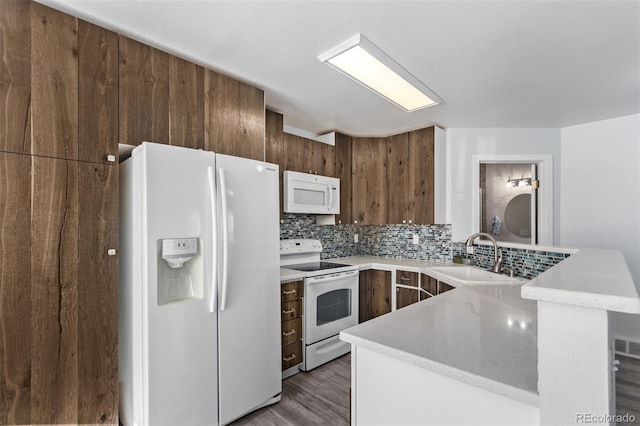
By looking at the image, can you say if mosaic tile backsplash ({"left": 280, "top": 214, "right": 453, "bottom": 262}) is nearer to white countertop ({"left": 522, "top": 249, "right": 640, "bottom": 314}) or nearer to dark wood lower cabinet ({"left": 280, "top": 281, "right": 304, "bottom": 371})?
dark wood lower cabinet ({"left": 280, "top": 281, "right": 304, "bottom": 371})

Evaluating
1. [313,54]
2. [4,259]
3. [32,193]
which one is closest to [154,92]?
[32,193]

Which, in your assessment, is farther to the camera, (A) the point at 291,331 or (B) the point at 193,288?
(A) the point at 291,331

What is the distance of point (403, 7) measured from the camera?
147 centimetres

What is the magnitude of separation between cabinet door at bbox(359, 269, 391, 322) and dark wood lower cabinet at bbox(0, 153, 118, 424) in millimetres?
2416

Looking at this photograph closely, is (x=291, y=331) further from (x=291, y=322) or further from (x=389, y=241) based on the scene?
(x=389, y=241)

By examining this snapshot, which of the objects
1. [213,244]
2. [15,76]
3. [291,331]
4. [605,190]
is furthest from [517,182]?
[15,76]

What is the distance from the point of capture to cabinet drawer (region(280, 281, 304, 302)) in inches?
98.8

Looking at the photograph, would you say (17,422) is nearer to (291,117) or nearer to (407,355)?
(407,355)

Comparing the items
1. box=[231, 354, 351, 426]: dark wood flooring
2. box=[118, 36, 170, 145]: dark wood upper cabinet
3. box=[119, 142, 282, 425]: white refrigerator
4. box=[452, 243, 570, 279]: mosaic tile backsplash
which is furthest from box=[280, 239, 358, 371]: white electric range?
box=[118, 36, 170, 145]: dark wood upper cabinet

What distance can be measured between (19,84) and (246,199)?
1.19 meters

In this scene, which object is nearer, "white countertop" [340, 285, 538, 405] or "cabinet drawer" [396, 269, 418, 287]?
"white countertop" [340, 285, 538, 405]

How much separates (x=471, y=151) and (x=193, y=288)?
3.22m

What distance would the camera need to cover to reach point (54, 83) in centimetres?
150

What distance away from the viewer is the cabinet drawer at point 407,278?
3188 mm
